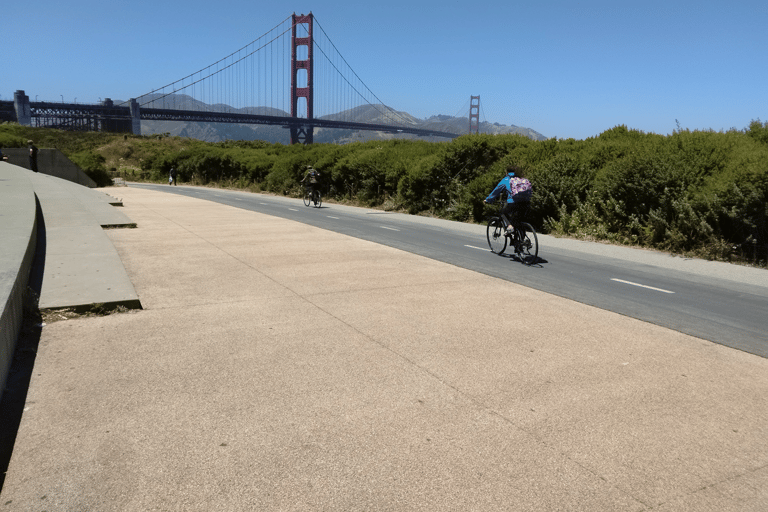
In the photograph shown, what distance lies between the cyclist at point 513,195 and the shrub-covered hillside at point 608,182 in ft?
12.0

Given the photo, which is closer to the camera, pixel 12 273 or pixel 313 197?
pixel 12 273

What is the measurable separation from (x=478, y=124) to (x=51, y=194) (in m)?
156

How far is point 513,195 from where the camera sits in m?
11.0

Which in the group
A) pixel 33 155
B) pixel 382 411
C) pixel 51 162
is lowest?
pixel 382 411

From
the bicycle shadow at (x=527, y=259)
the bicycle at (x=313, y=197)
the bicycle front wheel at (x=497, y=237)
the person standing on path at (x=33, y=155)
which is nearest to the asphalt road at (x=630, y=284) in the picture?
the bicycle shadow at (x=527, y=259)

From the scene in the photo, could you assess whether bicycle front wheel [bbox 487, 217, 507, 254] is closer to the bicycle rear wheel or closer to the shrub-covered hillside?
the bicycle rear wheel

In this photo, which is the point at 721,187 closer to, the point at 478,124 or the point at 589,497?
the point at 589,497

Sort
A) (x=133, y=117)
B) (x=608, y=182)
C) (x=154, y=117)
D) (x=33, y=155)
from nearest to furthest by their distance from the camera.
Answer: (x=608, y=182)
(x=33, y=155)
(x=154, y=117)
(x=133, y=117)

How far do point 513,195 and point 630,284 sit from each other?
2.90m

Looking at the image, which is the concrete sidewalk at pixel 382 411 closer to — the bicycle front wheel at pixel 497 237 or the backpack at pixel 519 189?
the backpack at pixel 519 189

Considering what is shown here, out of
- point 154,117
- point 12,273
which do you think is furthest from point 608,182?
point 154,117

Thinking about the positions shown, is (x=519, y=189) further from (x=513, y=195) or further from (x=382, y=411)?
(x=382, y=411)

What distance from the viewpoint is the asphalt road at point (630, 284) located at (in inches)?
259

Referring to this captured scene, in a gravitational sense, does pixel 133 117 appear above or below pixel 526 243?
above
